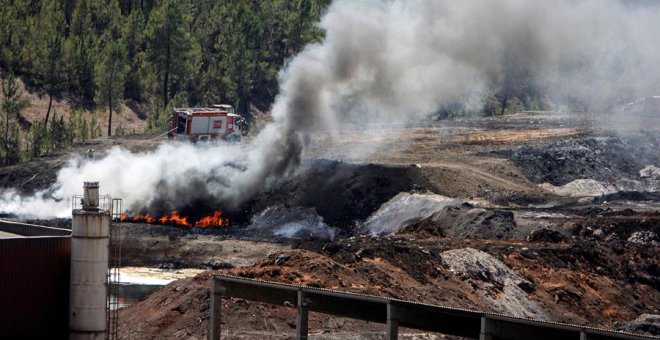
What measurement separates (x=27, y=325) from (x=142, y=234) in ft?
107

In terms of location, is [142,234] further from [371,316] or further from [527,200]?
[371,316]

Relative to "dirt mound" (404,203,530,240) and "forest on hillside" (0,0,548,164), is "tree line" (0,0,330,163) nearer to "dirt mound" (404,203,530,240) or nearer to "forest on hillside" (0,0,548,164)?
"forest on hillside" (0,0,548,164)

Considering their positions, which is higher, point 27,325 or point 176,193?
point 176,193

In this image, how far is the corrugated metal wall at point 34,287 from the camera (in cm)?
3722

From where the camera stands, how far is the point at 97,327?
38.7 metres

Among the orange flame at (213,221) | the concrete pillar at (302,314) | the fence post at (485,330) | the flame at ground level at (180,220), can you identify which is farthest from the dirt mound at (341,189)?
the fence post at (485,330)

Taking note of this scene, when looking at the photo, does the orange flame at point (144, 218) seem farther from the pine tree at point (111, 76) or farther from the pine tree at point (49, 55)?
the pine tree at point (49, 55)

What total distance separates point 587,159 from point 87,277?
6206 centimetres

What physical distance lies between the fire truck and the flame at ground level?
59.4 ft

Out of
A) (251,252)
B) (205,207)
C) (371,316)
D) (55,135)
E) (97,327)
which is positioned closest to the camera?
(371,316)

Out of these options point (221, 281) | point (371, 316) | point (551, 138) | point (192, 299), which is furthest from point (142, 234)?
point (551, 138)

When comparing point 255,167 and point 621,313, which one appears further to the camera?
point 255,167

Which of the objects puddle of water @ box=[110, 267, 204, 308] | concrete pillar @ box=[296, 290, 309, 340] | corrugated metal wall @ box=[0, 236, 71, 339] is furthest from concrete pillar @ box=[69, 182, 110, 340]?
puddle of water @ box=[110, 267, 204, 308]

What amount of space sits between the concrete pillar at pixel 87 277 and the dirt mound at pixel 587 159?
5553cm
